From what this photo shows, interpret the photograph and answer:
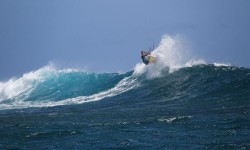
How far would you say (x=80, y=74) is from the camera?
4806 cm

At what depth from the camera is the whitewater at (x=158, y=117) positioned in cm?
1302

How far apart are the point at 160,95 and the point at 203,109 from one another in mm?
8311

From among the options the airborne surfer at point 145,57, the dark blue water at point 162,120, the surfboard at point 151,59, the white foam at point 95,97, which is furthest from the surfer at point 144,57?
the dark blue water at point 162,120

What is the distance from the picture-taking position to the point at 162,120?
1684 cm

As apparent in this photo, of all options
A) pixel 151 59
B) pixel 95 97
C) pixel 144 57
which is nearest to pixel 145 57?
pixel 144 57

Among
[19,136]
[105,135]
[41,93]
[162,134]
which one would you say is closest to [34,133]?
[19,136]

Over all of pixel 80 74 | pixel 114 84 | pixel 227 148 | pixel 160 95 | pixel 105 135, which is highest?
pixel 80 74

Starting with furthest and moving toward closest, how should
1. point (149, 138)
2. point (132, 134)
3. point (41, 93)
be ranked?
point (41, 93) → point (132, 134) → point (149, 138)

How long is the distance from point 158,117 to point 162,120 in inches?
36.5

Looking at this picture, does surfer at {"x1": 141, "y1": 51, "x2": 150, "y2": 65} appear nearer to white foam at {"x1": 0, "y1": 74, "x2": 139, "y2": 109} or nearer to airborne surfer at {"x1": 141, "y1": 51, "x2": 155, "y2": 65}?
airborne surfer at {"x1": 141, "y1": 51, "x2": 155, "y2": 65}

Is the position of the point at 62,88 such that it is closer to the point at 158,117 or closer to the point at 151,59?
the point at 151,59

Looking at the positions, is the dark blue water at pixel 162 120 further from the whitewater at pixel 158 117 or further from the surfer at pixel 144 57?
the surfer at pixel 144 57

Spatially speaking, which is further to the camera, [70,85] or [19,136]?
[70,85]

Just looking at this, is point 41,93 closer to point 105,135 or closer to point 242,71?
point 242,71
